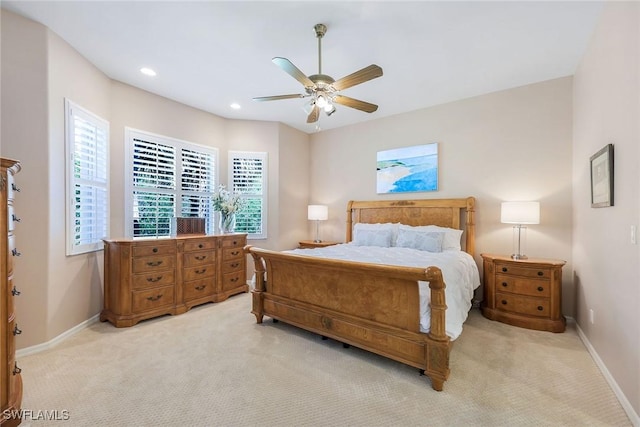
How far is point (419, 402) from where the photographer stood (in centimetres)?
181

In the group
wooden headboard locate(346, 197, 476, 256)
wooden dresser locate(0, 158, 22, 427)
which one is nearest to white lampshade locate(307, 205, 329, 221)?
wooden headboard locate(346, 197, 476, 256)

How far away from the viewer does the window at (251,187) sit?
4.81 metres

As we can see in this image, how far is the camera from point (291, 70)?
213cm

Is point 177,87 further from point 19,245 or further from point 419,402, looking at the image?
point 419,402

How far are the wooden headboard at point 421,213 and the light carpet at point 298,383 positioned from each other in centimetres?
147

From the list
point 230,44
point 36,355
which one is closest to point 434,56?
point 230,44

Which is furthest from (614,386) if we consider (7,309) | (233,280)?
(233,280)

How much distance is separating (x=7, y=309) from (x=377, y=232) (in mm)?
3636

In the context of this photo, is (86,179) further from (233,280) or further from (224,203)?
(233,280)

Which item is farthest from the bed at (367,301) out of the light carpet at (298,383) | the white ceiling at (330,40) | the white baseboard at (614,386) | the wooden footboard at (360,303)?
the white ceiling at (330,40)

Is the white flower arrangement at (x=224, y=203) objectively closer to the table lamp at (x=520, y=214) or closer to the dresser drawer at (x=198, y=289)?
the dresser drawer at (x=198, y=289)

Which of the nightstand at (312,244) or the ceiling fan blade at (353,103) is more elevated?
the ceiling fan blade at (353,103)

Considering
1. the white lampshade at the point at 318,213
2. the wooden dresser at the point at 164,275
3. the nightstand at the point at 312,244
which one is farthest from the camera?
the white lampshade at the point at 318,213

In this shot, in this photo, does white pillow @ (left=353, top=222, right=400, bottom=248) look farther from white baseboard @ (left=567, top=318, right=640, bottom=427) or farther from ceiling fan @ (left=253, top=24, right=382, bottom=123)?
white baseboard @ (left=567, top=318, right=640, bottom=427)
